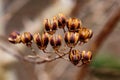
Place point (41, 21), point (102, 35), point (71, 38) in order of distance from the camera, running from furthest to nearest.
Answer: point (41, 21)
point (102, 35)
point (71, 38)

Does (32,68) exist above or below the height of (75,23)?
below

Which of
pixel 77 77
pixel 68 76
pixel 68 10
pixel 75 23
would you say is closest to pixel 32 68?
pixel 77 77

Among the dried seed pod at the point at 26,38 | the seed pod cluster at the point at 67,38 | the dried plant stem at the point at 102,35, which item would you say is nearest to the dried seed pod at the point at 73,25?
the seed pod cluster at the point at 67,38

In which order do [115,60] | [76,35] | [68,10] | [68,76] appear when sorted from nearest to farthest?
[76,35], [68,10], [68,76], [115,60]

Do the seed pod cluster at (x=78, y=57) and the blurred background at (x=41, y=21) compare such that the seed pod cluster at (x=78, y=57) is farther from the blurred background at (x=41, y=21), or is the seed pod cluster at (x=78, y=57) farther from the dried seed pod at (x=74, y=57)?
the blurred background at (x=41, y=21)

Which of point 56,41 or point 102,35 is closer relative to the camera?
point 56,41

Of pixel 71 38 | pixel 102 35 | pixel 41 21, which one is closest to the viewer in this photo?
pixel 71 38

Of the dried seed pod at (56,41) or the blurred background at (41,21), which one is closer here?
the dried seed pod at (56,41)

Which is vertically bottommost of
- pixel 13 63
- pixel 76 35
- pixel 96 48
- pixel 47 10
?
pixel 13 63

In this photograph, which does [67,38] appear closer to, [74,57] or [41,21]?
→ [74,57]

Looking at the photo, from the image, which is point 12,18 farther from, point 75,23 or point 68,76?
point 68,76

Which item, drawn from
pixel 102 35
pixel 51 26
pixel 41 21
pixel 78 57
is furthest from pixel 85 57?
pixel 41 21
